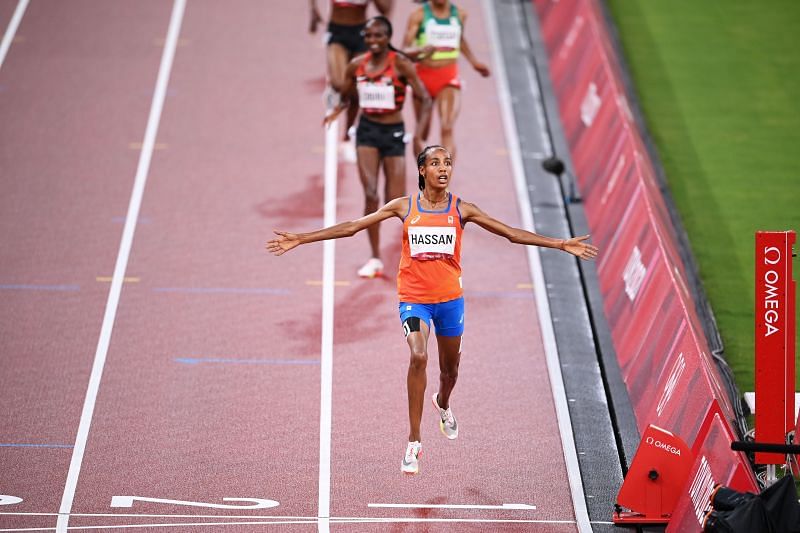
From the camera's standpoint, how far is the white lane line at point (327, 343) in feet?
28.5

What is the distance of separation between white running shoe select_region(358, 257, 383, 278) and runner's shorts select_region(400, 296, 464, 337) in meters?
3.00

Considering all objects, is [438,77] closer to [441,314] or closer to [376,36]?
[376,36]

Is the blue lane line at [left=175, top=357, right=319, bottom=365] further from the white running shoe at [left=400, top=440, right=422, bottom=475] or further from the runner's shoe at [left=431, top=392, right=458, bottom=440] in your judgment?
the white running shoe at [left=400, top=440, right=422, bottom=475]

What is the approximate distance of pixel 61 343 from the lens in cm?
1037

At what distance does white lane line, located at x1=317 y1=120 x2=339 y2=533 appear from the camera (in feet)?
28.5

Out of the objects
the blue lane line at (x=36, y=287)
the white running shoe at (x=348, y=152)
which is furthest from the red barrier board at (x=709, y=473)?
the white running shoe at (x=348, y=152)

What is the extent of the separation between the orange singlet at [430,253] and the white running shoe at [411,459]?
0.97 meters

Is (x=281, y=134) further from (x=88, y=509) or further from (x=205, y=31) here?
(x=88, y=509)

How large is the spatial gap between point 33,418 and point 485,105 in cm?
720

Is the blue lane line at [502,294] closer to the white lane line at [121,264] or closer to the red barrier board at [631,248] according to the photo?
the red barrier board at [631,248]

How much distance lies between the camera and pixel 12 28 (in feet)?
51.6

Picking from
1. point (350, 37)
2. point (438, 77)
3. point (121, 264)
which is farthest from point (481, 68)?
point (121, 264)

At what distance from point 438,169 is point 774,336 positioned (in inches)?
92.7

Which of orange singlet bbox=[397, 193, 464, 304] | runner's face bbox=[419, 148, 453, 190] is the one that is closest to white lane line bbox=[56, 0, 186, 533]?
orange singlet bbox=[397, 193, 464, 304]
